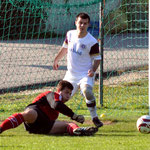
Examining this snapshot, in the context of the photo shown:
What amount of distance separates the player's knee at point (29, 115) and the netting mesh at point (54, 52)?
1.99 meters

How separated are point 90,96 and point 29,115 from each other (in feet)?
3.81

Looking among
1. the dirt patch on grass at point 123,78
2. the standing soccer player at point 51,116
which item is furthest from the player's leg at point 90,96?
the dirt patch on grass at point 123,78

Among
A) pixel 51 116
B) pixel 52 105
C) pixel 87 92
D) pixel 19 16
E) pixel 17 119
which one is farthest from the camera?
pixel 19 16

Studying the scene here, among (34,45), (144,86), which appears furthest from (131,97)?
(34,45)

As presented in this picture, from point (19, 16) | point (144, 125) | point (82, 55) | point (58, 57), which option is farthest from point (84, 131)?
point (19, 16)

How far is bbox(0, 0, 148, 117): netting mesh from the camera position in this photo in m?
8.83

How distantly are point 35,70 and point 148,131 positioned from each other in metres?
6.67

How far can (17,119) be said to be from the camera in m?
5.91

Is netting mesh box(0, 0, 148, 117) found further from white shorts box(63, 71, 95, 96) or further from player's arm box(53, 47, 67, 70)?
white shorts box(63, 71, 95, 96)

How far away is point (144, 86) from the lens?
33.5ft

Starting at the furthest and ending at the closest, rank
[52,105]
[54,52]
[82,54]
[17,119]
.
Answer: [54,52] < [82,54] < [52,105] < [17,119]

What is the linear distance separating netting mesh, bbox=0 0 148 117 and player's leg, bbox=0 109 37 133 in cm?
201

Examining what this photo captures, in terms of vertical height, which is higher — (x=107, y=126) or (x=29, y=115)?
(x=29, y=115)

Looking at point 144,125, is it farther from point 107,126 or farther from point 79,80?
point 79,80
